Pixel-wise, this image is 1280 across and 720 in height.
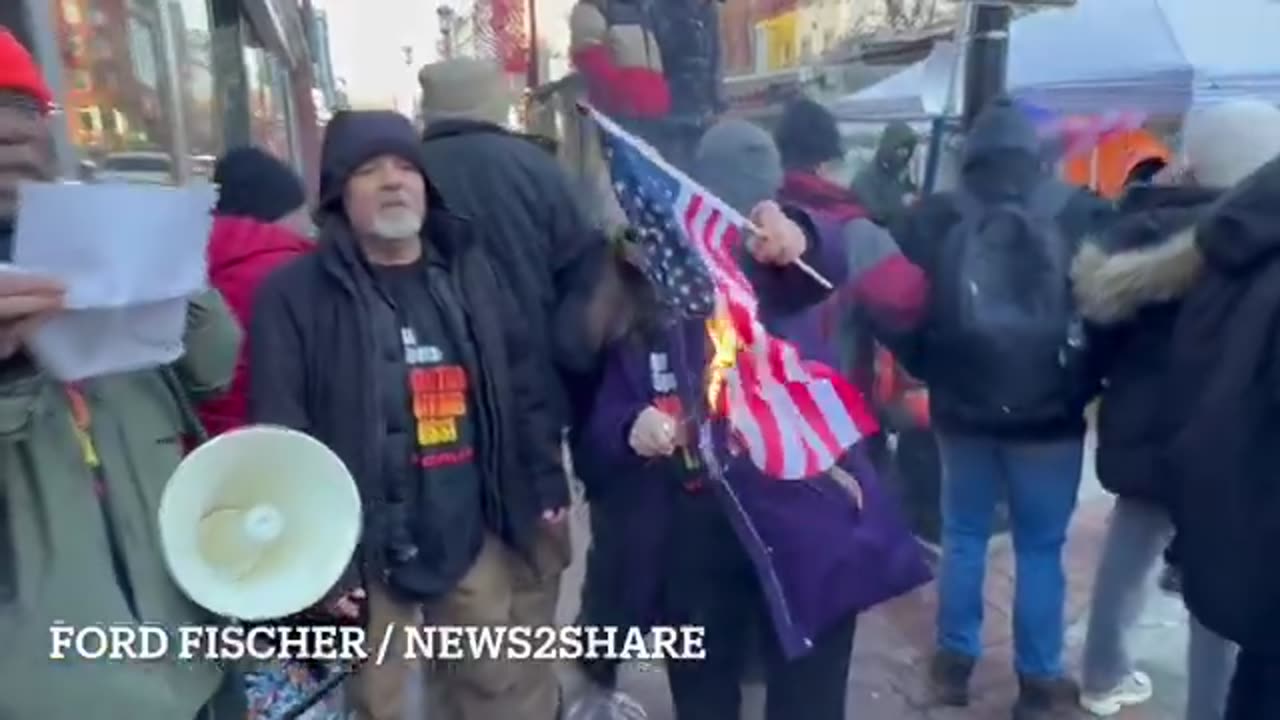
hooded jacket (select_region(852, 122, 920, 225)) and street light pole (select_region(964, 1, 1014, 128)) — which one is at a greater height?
street light pole (select_region(964, 1, 1014, 128))

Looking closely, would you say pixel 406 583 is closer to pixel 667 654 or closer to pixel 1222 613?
pixel 667 654

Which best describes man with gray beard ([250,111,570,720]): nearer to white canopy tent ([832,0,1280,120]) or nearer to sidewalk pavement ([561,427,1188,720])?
sidewalk pavement ([561,427,1188,720])

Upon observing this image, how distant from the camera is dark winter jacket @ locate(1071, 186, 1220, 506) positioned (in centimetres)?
315

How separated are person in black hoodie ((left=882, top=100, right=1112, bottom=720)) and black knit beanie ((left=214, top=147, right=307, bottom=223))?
180cm

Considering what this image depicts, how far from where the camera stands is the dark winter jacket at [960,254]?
365 cm

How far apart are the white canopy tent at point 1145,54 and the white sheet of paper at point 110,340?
588cm

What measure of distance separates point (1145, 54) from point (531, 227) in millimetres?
5371

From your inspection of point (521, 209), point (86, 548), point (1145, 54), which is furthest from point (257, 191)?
point (1145, 54)

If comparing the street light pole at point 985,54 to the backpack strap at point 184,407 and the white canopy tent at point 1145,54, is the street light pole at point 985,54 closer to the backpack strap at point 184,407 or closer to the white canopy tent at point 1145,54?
the white canopy tent at point 1145,54

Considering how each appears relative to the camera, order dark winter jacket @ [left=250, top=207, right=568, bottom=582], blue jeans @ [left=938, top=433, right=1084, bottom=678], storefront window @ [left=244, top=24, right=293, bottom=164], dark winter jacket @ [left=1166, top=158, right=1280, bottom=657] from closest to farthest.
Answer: dark winter jacket @ [left=1166, top=158, right=1280, bottom=657]
dark winter jacket @ [left=250, top=207, right=568, bottom=582]
blue jeans @ [left=938, top=433, right=1084, bottom=678]
storefront window @ [left=244, top=24, right=293, bottom=164]

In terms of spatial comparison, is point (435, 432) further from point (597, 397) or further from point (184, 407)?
point (184, 407)

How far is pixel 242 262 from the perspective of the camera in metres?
3.00

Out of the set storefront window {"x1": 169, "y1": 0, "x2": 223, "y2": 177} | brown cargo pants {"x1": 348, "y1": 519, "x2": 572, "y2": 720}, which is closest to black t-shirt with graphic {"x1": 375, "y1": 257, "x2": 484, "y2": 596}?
brown cargo pants {"x1": 348, "y1": 519, "x2": 572, "y2": 720}

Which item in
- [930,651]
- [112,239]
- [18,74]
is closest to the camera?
[112,239]
